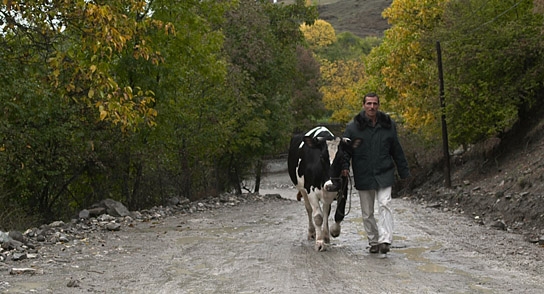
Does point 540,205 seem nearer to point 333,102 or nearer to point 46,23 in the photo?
point 46,23

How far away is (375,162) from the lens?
460 inches

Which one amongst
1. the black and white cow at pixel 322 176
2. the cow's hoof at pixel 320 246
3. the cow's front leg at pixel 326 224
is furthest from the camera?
the cow's front leg at pixel 326 224

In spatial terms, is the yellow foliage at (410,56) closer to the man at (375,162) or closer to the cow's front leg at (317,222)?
the cow's front leg at (317,222)

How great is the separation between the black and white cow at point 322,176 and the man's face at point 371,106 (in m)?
0.48

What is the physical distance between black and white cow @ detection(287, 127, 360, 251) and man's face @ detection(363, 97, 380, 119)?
18.9 inches

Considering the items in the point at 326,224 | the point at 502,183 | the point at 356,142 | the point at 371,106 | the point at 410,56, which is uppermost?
the point at 410,56

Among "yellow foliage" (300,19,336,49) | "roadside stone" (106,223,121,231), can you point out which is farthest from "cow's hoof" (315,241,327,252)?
"yellow foliage" (300,19,336,49)

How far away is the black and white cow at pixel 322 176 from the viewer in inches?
466

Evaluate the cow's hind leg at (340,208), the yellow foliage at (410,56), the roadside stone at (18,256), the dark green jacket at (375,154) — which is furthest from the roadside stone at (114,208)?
the yellow foliage at (410,56)

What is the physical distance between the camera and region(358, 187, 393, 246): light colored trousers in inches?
452

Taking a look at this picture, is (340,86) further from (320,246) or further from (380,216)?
(380,216)

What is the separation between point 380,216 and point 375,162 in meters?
0.86

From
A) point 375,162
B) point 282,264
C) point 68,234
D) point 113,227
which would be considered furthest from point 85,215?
point 375,162

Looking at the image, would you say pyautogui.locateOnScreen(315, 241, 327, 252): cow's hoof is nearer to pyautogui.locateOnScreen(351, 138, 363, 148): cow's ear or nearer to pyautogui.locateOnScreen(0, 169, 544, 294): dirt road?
pyautogui.locateOnScreen(0, 169, 544, 294): dirt road
